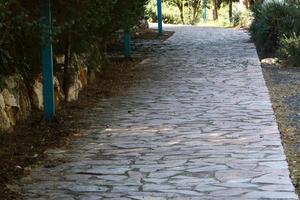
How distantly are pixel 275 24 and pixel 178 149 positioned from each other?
10653 mm

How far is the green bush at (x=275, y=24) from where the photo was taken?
640 inches

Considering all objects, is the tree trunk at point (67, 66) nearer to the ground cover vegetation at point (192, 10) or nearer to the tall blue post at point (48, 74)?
the tall blue post at point (48, 74)

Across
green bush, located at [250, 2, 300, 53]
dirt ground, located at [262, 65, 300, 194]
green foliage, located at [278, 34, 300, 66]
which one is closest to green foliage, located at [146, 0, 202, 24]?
green bush, located at [250, 2, 300, 53]

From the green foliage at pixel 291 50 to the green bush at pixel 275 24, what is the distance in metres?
A: 0.80

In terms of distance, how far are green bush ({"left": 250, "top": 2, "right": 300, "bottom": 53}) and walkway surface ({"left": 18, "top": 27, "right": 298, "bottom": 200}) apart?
4.18 m

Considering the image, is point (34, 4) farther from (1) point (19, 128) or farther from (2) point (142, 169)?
(2) point (142, 169)

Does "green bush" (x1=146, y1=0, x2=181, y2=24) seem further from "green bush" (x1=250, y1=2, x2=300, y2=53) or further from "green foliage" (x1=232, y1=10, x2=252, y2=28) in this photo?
"green bush" (x1=250, y1=2, x2=300, y2=53)

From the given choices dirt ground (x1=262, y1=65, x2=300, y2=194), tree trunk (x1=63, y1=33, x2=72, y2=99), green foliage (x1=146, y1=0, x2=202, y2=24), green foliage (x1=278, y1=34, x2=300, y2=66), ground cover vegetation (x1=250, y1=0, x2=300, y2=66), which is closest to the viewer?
dirt ground (x1=262, y1=65, x2=300, y2=194)

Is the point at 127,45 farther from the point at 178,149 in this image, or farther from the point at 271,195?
the point at 271,195

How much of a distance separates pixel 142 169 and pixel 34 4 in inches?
116

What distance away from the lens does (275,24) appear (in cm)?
1680

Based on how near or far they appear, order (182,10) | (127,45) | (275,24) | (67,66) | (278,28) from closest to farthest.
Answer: (67,66)
(127,45)
(278,28)
(275,24)
(182,10)

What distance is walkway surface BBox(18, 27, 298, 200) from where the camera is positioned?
5512mm

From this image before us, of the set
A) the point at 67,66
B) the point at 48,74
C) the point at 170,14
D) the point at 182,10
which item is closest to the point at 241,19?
the point at 170,14
